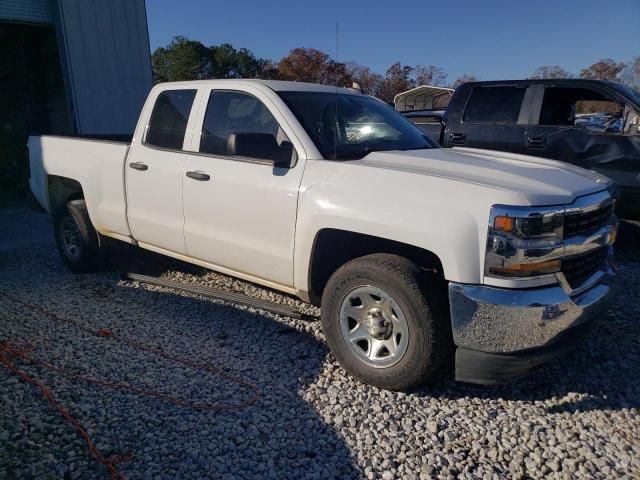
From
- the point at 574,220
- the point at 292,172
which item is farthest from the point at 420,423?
the point at 292,172

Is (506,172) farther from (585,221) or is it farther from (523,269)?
(523,269)

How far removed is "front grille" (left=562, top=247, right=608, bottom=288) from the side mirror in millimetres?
1811

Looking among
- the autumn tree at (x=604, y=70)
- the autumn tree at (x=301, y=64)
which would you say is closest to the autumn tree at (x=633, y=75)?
the autumn tree at (x=604, y=70)

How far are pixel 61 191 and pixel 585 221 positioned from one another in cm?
526

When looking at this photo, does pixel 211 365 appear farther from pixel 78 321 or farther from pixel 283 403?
pixel 78 321

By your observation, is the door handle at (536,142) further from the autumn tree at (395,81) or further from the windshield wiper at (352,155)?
the autumn tree at (395,81)

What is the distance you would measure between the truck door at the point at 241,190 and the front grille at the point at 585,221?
1.65m

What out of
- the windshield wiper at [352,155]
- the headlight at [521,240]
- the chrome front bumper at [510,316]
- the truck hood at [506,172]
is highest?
the windshield wiper at [352,155]

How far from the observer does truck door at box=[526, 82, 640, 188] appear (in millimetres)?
5555

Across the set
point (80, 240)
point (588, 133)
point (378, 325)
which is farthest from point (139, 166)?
point (588, 133)

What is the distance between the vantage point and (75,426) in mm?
2723

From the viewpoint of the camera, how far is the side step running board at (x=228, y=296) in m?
3.78

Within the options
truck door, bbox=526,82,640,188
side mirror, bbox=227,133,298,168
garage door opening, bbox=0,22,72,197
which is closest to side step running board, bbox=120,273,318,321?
side mirror, bbox=227,133,298,168

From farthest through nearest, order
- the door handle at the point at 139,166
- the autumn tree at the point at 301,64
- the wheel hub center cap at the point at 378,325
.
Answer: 1. the autumn tree at the point at 301,64
2. the door handle at the point at 139,166
3. the wheel hub center cap at the point at 378,325
